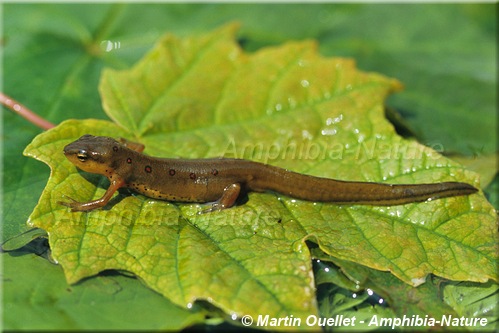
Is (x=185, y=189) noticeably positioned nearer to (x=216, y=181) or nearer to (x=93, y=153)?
(x=216, y=181)

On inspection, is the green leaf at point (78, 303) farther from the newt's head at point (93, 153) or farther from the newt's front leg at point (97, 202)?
the newt's head at point (93, 153)

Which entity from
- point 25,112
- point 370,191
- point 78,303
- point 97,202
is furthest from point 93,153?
point 370,191

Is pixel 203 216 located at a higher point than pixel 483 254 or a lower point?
higher

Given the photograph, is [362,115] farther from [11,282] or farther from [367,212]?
[11,282]

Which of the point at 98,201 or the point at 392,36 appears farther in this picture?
the point at 392,36

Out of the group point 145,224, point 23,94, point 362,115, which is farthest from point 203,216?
point 23,94

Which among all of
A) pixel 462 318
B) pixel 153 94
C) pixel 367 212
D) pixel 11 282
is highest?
pixel 153 94

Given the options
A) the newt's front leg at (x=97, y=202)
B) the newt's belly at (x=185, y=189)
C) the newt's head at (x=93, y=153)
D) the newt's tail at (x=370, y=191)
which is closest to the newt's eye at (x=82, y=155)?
the newt's head at (x=93, y=153)

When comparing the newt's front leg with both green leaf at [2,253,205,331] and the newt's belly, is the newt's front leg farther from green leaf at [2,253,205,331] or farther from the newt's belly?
green leaf at [2,253,205,331]
